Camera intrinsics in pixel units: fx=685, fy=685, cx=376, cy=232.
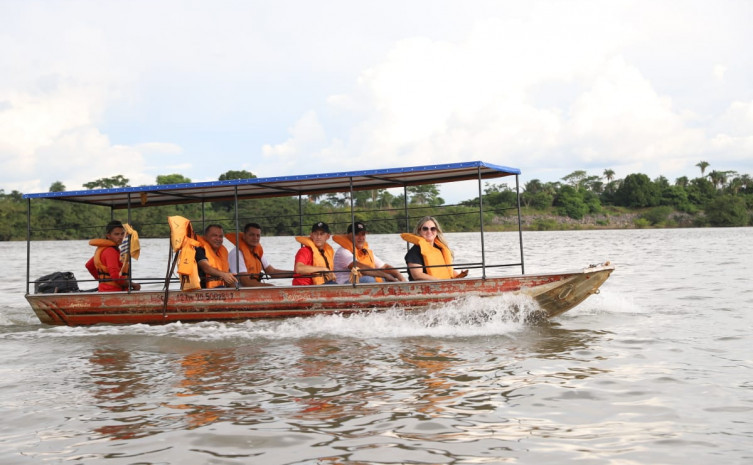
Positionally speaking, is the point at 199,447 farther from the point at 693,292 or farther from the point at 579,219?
the point at 579,219

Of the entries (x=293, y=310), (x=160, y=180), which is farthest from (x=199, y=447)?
(x=160, y=180)

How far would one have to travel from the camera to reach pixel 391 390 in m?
6.59

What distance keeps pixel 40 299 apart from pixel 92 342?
6.01ft

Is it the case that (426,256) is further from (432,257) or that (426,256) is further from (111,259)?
(111,259)

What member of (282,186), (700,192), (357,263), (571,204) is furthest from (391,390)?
(700,192)

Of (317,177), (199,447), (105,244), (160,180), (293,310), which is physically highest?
(160,180)

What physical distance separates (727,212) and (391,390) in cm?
8803

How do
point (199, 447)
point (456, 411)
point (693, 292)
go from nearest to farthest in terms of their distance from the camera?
point (199, 447) < point (456, 411) < point (693, 292)

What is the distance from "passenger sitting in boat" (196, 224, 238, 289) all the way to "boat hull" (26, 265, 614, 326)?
0.26 m

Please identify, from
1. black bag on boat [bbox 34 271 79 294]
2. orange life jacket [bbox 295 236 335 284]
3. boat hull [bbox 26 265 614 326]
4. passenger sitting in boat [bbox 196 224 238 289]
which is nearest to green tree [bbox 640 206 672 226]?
boat hull [bbox 26 265 614 326]

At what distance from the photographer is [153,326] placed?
10766 mm

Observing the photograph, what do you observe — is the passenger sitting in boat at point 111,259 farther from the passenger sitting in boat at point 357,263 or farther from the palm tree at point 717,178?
the palm tree at point 717,178

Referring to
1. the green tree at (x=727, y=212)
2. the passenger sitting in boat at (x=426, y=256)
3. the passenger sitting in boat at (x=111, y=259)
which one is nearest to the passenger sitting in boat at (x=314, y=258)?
the passenger sitting in boat at (x=426, y=256)

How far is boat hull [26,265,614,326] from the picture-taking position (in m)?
9.41
